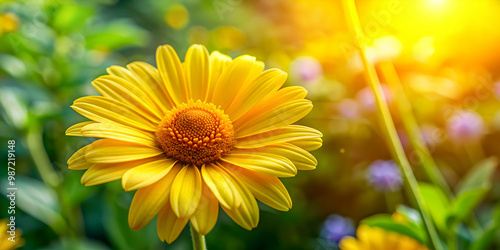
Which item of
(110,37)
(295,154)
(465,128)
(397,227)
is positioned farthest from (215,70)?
(465,128)

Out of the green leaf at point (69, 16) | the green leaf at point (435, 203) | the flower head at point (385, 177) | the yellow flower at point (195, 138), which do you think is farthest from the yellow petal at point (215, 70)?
the green leaf at point (69, 16)

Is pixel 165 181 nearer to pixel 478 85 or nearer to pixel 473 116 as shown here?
pixel 473 116

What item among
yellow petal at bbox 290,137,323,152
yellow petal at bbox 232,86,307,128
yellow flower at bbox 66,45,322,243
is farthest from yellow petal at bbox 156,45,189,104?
yellow petal at bbox 290,137,323,152

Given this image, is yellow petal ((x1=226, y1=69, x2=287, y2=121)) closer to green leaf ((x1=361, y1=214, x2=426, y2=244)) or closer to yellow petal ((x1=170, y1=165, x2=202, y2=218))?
yellow petal ((x1=170, y1=165, x2=202, y2=218))

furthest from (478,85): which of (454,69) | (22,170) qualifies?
(22,170)

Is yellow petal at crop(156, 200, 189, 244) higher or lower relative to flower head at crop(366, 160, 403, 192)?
lower

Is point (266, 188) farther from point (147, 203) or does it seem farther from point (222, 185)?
point (147, 203)
